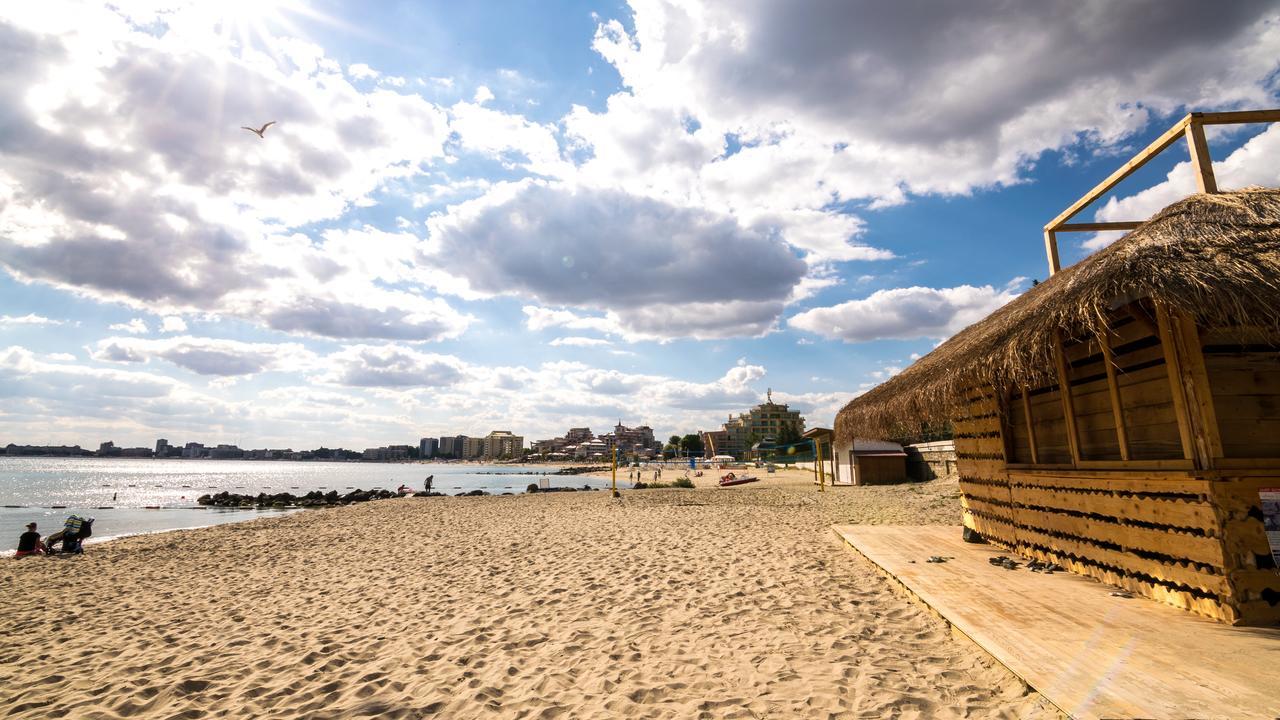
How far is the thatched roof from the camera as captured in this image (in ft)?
13.4

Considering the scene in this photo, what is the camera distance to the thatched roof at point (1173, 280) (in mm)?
4074

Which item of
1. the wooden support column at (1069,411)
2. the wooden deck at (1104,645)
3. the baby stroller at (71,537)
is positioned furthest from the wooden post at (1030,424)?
the baby stroller at (71,537)

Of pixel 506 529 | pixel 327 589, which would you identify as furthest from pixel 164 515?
pixel 327 589

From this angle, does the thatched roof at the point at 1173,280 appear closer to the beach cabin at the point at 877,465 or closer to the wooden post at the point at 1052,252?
the wooden post at the point at 1052,252

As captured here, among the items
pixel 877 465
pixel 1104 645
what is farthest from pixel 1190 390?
pixel 877 465

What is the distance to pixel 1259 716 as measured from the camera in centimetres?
273

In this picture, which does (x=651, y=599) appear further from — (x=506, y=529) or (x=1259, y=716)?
(x=506, y=529)

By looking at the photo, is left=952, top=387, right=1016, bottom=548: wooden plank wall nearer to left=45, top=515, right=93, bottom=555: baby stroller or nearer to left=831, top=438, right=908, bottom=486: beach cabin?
left=831, top=438, right=908, bottom=486: beach cabin

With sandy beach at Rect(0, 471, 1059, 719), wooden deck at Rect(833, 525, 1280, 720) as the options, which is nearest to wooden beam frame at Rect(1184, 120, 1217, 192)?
wooden deck at Rect(833, 525, 1280, 720)

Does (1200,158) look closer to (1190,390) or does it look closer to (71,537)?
(1190,390)

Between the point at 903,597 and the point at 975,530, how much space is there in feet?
11.2

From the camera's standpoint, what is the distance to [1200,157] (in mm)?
5715

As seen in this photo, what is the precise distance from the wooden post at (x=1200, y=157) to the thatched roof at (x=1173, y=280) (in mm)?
351

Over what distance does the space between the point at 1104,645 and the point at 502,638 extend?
185 inches
